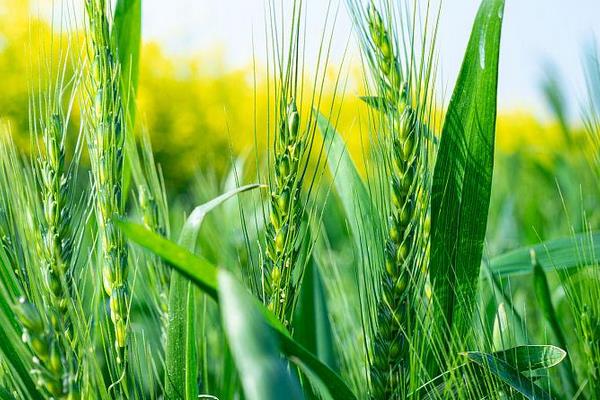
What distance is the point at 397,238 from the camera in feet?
1.27

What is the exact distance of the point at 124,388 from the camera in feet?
1.22

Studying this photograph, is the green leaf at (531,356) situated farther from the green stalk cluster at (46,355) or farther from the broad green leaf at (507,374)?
the green stalk cluster at (46,355)

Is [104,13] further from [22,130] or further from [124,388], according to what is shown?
[22,130]

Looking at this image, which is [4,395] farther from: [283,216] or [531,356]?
[531,356]

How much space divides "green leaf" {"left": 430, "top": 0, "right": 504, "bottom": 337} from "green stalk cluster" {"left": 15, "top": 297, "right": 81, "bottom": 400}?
0.65 ft

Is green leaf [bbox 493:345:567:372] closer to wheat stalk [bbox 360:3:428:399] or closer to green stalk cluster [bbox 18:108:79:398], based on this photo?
wheat stalk [bbox 360:3:428:399]

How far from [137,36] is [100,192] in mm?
214

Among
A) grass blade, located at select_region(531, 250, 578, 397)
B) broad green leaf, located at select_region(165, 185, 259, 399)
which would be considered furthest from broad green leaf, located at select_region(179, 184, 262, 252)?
grass blade, located at select_region(531, 250, 578, 397)

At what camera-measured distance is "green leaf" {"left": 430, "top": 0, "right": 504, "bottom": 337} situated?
1.39 ft

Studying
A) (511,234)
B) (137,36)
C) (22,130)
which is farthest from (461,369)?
(22,130)

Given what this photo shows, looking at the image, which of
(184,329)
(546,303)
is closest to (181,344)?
(184,329)

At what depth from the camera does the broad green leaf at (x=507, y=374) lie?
0.36 m

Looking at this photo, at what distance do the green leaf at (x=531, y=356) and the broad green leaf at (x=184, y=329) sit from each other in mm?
153

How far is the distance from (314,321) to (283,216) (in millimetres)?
237
